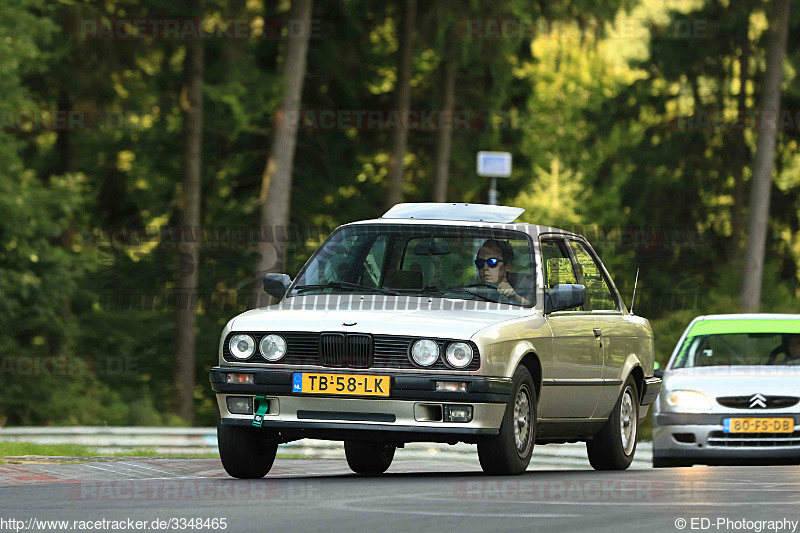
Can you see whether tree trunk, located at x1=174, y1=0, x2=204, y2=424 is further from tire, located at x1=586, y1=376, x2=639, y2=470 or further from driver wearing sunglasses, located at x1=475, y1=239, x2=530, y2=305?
driver wearing sunglasses, located at x1=475, y1=239, x2=530, y2=305

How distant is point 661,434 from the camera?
50.7 ft

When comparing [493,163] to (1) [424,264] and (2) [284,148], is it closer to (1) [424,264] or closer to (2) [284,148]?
(2) [284,148]

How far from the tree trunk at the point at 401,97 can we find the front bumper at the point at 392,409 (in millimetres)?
25182

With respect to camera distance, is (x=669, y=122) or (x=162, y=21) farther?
(x=669, y=122)

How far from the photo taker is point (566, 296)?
11.9m

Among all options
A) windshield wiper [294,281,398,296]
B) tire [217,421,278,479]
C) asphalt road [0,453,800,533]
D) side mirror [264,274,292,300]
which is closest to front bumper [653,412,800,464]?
asphalt road [0,453,800,533]

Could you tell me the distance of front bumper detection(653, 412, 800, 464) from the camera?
14836 millimetres

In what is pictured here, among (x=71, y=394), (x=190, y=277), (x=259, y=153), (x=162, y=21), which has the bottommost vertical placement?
(x=71, y=394)

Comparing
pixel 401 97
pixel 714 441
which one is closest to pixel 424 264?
pixel 714 441

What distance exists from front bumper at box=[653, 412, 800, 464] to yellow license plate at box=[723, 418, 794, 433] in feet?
0.12

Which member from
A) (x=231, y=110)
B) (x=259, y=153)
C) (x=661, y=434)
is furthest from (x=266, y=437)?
(x=259, y=153)

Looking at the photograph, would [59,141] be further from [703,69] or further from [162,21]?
[703,69]

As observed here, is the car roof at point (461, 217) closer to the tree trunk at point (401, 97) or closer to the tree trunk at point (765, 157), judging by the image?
the tree trunk at point (765, 157)

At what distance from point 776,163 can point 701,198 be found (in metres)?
3.16
